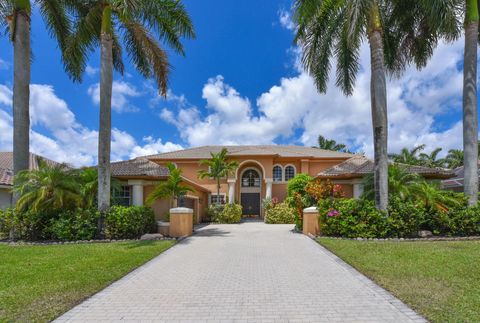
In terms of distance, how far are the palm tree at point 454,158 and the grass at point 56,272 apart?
41.4 m

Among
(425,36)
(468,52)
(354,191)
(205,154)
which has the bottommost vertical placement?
(354,191)

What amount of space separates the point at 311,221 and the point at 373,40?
8.46 metres

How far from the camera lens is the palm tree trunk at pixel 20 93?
13320 millimetres

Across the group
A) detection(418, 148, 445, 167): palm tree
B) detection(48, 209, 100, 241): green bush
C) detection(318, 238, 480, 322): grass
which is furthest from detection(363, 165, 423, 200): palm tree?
detection(418, 148, 445, 167): palm tree

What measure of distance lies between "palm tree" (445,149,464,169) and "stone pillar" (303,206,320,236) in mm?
34496

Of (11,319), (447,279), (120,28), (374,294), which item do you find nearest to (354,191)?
(447,279)

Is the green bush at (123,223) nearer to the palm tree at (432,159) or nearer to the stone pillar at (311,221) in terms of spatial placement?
the stone pillar at (311,221)

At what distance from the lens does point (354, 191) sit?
19.4 metres

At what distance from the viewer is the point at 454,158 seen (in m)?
40.2

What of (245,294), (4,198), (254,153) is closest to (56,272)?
(245,294)

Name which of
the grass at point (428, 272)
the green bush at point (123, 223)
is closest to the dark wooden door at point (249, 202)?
the green bush at point (123, 223)

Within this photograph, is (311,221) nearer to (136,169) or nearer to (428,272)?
(428,272)

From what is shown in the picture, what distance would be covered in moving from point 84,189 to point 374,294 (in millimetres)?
12021

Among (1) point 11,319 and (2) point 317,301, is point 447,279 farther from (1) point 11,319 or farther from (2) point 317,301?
(1) point 11,319
